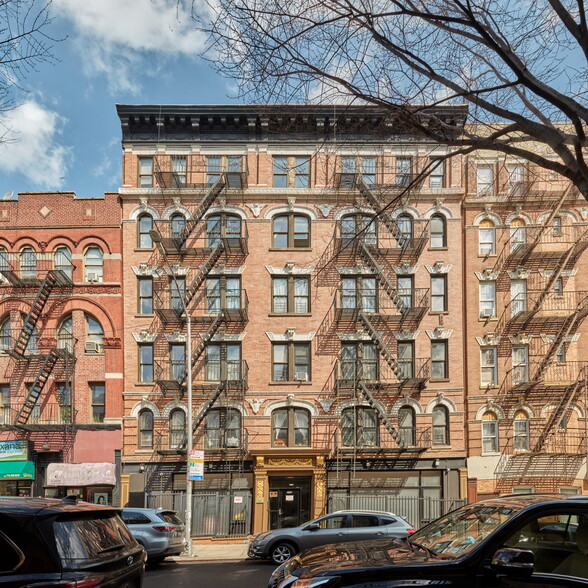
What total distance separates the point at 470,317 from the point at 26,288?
1955 cm

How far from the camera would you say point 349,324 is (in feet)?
93.2

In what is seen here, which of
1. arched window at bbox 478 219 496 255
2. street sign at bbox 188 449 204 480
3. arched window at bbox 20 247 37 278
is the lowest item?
street sign at bbox 188 449 204 480

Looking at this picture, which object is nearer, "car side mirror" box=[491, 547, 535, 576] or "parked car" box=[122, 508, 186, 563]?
"car side mirror" box=[491, 547, 535, 576]

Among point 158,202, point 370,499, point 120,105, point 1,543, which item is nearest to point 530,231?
point 370,499

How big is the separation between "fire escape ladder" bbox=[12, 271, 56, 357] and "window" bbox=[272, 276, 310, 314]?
9.64 m

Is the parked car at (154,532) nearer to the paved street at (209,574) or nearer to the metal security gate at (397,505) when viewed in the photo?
the paved street at (209,574)

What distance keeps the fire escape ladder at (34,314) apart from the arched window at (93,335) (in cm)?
203

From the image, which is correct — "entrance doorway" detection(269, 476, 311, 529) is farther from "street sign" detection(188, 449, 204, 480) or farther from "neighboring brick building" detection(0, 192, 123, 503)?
"street sign" detection(188, 449, 204, 480)

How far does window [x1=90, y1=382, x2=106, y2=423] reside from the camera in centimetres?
2828

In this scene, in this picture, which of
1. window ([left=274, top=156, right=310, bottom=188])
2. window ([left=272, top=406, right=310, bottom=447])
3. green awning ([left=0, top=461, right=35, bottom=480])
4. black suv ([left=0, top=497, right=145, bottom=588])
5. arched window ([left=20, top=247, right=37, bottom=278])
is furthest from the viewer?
window ([left=274, top=156, right=310, bottom=188])

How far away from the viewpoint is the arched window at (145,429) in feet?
91.8

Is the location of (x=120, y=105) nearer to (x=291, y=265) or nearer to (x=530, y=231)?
(x=291, y=265)

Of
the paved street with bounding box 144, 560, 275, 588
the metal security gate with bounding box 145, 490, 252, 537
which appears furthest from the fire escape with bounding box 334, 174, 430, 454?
the paved street with bounding box 144, 560, 275, 588

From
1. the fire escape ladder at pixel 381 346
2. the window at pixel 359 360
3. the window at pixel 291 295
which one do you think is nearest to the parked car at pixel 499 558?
the fire escape ladder at pixel 381 346
